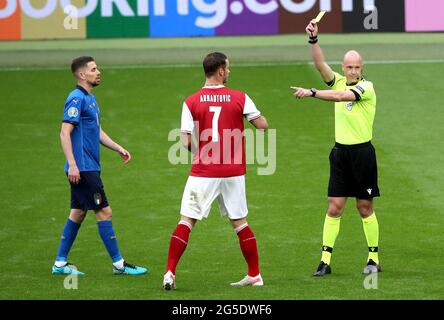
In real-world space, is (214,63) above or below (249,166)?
above

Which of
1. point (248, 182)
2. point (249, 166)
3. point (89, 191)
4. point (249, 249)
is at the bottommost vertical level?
point (249, 249)

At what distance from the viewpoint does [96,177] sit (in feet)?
37.1

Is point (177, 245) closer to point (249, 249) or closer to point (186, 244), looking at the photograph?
point (186, 244)

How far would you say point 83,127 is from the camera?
11273mm

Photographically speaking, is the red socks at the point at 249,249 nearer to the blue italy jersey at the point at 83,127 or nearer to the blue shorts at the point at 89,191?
the blue shorts at the point at 89,191

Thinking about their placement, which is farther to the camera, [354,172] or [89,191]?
[354,172]

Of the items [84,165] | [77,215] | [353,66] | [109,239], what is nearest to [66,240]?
[77,215]

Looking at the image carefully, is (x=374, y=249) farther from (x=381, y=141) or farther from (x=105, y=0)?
(x=105, y=0)

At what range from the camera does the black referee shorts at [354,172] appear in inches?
451

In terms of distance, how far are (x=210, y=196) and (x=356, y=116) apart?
6.10ft

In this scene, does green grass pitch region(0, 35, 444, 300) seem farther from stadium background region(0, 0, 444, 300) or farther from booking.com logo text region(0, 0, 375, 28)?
booking.com logo text region(0, 0, 375, 28)

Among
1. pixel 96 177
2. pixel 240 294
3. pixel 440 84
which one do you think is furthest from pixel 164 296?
pixel 440 84

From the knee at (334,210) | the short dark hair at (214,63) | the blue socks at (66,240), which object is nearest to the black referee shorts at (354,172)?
the knee at (334,210)
